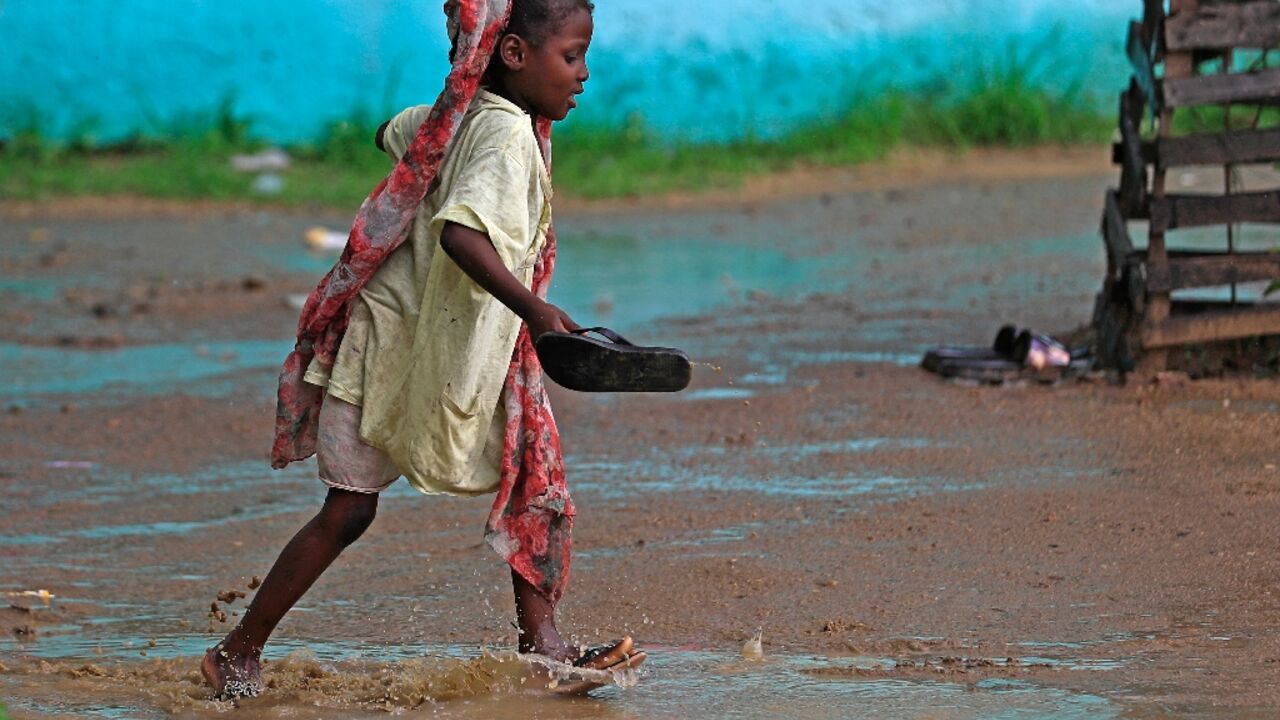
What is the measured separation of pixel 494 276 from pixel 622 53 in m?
10.6

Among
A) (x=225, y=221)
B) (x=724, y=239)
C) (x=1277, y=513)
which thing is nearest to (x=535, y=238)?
(x=1277, y=513)

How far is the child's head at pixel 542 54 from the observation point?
337cm

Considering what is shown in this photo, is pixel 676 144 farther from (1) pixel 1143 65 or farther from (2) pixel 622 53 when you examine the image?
(1) pixel 1143 65

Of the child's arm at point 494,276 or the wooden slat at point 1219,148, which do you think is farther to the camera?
the wooden slat at point 1219,148

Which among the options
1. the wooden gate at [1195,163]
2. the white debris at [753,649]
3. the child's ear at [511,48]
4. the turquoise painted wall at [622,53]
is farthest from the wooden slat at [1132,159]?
the turquoise painted wall at [622,53]

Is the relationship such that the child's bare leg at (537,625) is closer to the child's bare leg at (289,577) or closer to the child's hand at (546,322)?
the child's bare leg at (289,577)

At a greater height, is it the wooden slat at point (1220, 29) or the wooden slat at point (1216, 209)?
the wooden slat at point (1220, 29)

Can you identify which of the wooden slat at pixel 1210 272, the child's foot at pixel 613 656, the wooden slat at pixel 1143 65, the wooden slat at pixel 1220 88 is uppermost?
the wooden slat at pixel 1143 65

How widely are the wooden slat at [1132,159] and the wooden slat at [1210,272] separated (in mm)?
261

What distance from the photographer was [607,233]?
38.1 ft

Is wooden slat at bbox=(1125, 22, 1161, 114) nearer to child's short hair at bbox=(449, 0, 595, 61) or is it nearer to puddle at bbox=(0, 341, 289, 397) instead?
child's short hair at bbox=(449, 0, 595, 61)

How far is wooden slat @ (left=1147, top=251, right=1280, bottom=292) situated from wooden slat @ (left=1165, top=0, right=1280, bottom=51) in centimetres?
75

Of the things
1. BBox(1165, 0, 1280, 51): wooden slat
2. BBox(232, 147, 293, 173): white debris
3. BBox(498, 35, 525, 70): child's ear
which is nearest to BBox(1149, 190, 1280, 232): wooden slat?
BBox(1165, 0, 1280, 51): wooden slat

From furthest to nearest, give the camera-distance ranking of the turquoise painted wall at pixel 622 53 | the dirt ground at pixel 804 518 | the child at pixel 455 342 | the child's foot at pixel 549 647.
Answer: the turquoise painted wall at pixel 622 53
the dirt ground at pixel 804 518
the child's foot at pixel 549 647
the child at pixel 455 342
